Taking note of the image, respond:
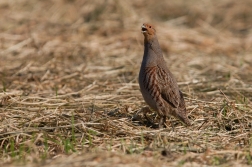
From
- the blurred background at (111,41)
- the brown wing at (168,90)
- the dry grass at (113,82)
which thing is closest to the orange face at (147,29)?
the brown wing at (168,90)

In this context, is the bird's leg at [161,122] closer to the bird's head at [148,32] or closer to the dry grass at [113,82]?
the dry grass at [113,82]

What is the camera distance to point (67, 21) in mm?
12164

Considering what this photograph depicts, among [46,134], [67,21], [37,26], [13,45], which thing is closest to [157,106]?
[46,134]

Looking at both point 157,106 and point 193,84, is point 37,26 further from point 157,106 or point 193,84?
point 157,106

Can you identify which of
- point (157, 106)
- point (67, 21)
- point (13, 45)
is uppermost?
point (67, 21)

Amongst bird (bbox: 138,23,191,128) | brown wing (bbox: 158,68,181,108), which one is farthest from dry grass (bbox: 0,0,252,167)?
brown wing (bbox: 158,68,181,108)

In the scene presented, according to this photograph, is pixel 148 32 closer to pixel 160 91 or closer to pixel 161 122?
pixel 160 91

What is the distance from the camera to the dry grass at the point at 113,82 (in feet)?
16.5

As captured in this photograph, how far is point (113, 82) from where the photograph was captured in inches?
Result: 316

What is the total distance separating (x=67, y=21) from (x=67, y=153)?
25.0 feet

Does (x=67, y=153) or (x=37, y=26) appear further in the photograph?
(x=37, y=26)

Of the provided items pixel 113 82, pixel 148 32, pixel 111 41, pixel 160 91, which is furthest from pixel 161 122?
pixel 111 41

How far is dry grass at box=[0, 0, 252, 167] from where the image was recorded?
5039mm

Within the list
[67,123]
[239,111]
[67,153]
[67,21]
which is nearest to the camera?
[67,153]
